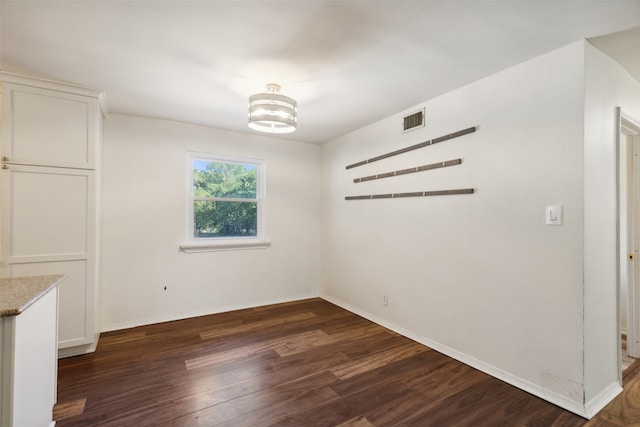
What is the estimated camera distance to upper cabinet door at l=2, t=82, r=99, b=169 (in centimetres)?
235

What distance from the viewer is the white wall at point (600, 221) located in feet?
6.09

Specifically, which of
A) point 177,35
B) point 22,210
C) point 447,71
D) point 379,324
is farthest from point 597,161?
point 22,210

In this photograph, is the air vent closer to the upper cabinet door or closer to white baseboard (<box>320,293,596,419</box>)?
white baseboard (<box>320,293,596,419</box>)

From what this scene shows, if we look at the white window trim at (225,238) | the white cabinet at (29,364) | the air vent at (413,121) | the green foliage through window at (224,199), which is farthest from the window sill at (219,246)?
the air vent at (413,121)

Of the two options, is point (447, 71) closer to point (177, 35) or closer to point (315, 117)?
point (315, 117)

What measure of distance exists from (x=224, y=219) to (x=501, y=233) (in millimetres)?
3190

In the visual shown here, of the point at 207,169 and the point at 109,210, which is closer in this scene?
the point at 109,210

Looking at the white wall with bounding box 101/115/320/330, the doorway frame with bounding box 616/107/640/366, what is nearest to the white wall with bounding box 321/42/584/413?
the doorway frame with bounding box 616/107/640/366

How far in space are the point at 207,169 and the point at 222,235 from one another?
90 cm

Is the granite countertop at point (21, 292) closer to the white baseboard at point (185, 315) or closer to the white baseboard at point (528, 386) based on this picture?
the white baseboard at point (185, 315)

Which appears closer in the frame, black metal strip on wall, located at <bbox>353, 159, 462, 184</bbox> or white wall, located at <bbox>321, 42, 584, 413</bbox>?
white wall, located at <bbox>321, 42, 584, 413</bbox>

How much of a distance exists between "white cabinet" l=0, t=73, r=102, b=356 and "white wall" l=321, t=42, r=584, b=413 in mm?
2924

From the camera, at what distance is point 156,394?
206cm

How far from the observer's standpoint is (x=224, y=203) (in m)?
3.93
